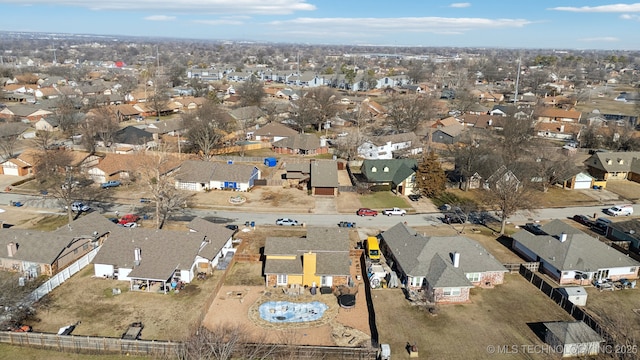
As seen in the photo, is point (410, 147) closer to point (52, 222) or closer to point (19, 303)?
point (52, 222)

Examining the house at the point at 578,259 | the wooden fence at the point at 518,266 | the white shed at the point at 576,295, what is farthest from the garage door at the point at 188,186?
the white shed at the point at 576,295

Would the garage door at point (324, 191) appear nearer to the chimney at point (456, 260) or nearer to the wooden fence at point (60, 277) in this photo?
the chimney at point (456, 260)

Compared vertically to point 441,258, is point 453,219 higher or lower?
lower

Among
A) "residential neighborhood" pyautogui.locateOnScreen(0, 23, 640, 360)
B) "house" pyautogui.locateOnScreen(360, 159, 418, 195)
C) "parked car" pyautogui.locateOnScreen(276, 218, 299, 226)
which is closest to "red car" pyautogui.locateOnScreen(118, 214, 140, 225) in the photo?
"residential neighborhood" pyautogui.locateOnScreen(0, 23, 640, 360)

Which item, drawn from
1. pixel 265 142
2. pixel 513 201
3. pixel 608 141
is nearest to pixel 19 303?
pixel 513 201

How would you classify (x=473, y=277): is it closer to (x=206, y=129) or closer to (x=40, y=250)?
(x=40, y=250)

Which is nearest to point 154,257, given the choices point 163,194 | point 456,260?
point 163,194
